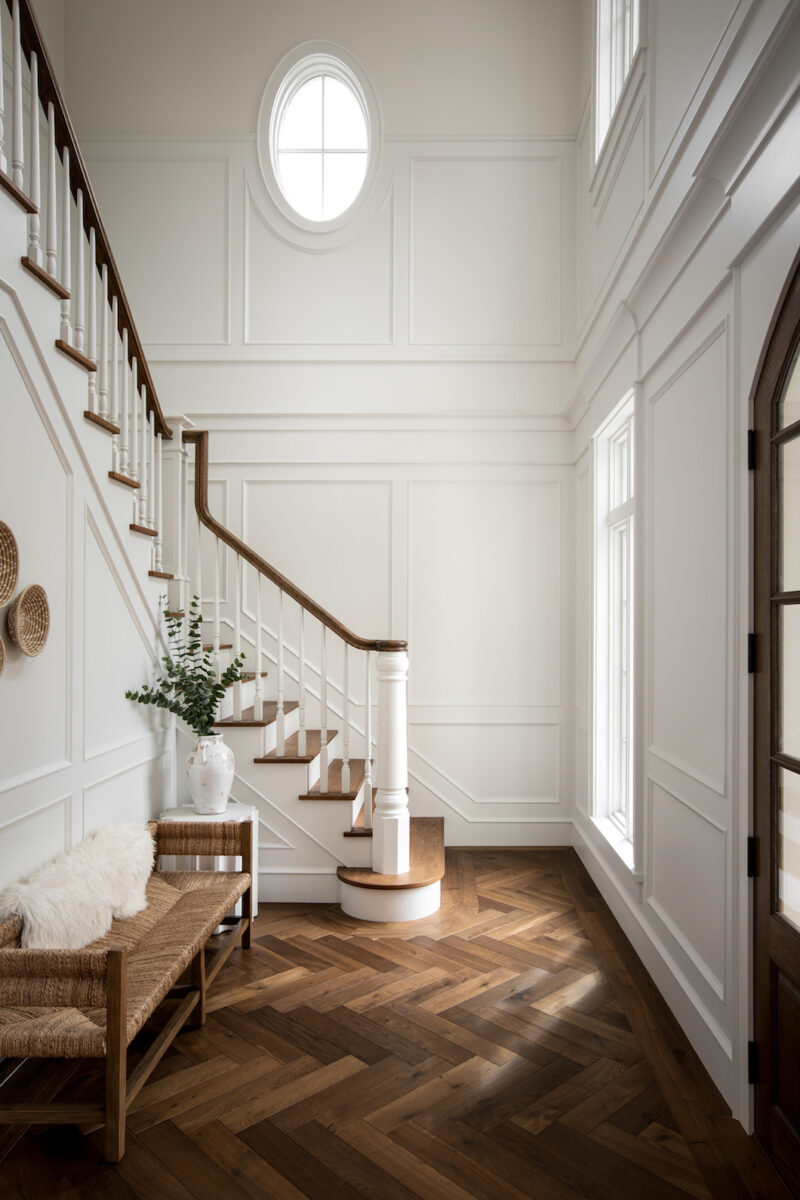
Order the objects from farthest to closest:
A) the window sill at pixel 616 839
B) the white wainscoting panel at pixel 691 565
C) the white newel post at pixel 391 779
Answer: the white newel post at pixel 391 779 → the window sill at pixel 616 839 → the white wainscoting panel at pixel 691 565

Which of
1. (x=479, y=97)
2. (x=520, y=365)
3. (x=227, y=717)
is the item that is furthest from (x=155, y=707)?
(x=479, y=97)

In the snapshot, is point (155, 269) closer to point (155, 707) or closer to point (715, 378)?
point (155, 707)

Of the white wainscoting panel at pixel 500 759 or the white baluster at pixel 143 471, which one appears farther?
the white wainscoting panel at pixel 500 759

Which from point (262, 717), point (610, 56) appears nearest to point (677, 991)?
point (262, 717)

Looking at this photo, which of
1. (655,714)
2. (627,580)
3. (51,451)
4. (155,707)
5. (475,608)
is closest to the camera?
(51,451)

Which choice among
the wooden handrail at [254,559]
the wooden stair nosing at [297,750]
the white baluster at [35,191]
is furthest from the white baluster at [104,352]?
the wooden stair nosing at [297,750]

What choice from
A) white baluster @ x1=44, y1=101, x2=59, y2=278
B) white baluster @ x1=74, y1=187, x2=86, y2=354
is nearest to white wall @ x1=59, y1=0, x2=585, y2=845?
white baluster @ x1=74, y1=187, x2=86, y2=354

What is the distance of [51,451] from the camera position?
302 centimetres

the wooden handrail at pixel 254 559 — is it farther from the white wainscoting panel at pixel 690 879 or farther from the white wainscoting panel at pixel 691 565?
the white wainscoting panel at pixel 690 879

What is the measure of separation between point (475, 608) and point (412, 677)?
0.62m

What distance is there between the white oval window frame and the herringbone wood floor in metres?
4.44

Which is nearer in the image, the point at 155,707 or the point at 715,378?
the point at 715,378

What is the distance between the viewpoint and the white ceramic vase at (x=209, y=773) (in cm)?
382

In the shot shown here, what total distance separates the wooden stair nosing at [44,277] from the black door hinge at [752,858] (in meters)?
2.93
